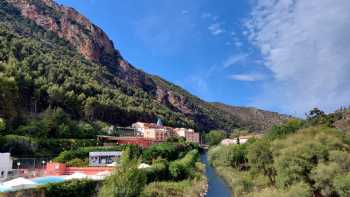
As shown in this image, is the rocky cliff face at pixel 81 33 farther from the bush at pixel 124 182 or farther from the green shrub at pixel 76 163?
the bush at pixel 124 182

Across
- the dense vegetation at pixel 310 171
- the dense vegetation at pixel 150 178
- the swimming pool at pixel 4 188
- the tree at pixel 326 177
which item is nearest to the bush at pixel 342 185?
the dense vegetation at pixel 310 171

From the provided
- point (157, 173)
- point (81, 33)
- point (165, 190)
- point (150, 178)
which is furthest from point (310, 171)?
point (81, 33)

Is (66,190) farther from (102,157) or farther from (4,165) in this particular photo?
(102,157)

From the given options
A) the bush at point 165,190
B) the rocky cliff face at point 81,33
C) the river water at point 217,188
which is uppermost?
the rocky cliff face at point 81,33

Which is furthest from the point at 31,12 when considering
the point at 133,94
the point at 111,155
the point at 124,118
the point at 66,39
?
the point at 111,155

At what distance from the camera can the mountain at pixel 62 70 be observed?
224 ft

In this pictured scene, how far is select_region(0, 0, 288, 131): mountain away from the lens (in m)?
68.2

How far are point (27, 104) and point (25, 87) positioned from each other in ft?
12.4

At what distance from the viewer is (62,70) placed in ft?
296

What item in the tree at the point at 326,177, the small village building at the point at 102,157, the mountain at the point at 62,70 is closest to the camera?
the tree at the point at 326,177

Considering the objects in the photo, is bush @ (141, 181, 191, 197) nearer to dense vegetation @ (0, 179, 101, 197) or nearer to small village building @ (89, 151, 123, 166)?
dense vegetation @ (0, 179, 101, 197)

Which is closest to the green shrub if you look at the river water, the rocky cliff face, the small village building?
the small village building

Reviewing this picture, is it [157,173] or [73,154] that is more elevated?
[73,154]

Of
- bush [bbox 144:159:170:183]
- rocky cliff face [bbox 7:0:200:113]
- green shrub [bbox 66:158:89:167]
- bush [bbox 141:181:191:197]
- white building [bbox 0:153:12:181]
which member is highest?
rocky cliff face [bbox 7:0:200:113]
